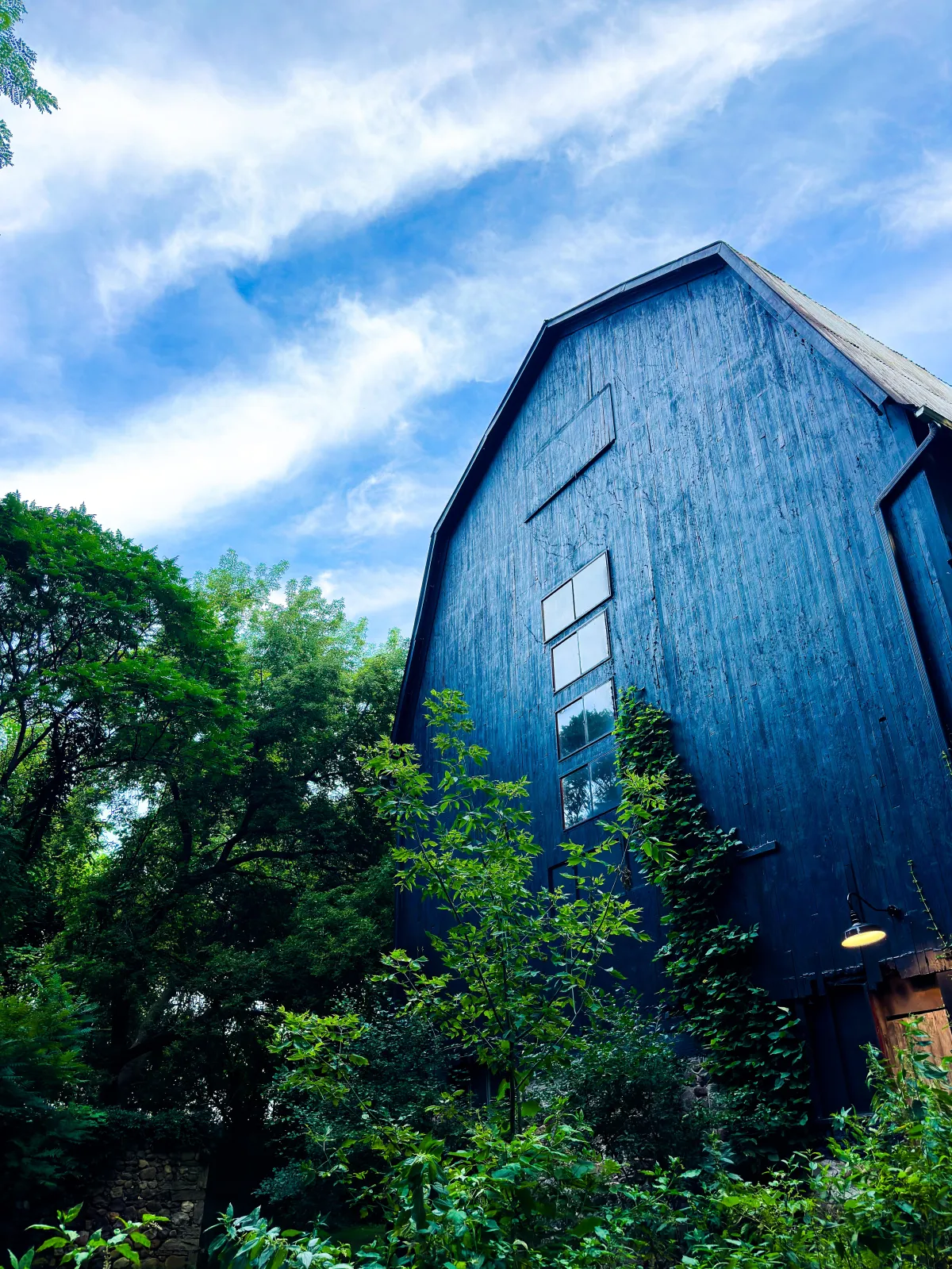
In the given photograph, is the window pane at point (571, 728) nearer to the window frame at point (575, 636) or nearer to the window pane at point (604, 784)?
the window frame at point (575, 636)

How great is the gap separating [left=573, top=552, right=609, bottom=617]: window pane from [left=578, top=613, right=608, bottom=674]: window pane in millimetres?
263

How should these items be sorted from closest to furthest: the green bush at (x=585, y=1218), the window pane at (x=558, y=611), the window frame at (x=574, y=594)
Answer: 1. the green bush at (x=585, y=1218)
2. the window frame at (x=574, y=594)
3. the window pane at (x=558, y=611)

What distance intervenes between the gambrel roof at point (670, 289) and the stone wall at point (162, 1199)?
883 centimetres

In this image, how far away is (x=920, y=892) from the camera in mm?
7074

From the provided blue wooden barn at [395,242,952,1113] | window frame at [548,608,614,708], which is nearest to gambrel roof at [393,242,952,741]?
blue wooden barn at [395,242,952,1113]

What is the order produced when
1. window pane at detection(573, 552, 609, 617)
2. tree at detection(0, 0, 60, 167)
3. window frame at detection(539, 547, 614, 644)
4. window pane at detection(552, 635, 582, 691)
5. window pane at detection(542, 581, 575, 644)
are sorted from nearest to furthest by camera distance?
tree at detection(0, 0, 60, 167) < window frame at detection(539, 547, 614, 644) < window pane at detection(573, 552, 609, 617) < window pane at detection(552, 635, 582, 691) < window pane at detection(542, 581, 575, 644)

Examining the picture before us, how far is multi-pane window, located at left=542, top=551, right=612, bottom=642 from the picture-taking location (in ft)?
40.7

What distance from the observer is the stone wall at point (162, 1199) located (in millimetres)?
14031

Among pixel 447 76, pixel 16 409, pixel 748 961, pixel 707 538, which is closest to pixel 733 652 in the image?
pixel 707 538

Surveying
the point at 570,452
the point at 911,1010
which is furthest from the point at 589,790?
the point at 570,452

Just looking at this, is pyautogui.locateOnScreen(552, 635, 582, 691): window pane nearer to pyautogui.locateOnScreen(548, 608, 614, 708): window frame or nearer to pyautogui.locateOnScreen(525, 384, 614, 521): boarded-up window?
pyautogui.locateOnScreen(548, 608, 614, 708): window frame

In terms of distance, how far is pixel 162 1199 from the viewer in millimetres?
14695

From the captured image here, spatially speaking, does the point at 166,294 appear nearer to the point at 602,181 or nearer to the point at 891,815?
the point at 602,181

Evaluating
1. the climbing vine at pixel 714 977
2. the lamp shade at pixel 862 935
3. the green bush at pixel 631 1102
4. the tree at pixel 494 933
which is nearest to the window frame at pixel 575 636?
the climbing vine at pixel 714 977
